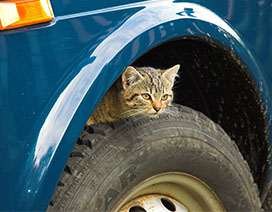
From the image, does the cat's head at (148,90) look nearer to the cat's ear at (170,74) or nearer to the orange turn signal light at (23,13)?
the cat's ear at (170,74)

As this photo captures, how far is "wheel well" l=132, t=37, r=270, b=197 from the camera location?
2531 mm

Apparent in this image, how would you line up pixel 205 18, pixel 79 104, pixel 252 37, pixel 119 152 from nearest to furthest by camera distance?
pixel 79 104 → pixel 119 152 → pixel 205 18 → pixel 252 37

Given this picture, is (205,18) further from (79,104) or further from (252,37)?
(79,104)

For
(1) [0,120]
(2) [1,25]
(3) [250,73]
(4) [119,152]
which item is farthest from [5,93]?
(3) [250,73]

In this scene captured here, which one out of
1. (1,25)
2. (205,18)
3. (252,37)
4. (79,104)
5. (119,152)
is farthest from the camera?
(252,37)

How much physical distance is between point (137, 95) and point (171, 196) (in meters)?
0.59

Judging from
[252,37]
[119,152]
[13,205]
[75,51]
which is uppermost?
[252,37]

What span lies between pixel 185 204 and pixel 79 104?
0.93 metres

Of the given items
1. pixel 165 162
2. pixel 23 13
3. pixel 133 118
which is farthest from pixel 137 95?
pixel 23 13

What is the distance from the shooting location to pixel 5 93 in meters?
1.64

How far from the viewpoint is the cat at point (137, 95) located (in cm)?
249

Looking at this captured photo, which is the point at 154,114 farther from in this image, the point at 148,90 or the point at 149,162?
the point at 149,162

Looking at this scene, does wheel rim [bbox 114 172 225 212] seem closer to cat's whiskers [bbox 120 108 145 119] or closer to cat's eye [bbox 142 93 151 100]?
cat's whiskers [bbox 120 108 145 119]

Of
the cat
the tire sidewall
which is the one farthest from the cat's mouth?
the tire sidewall
